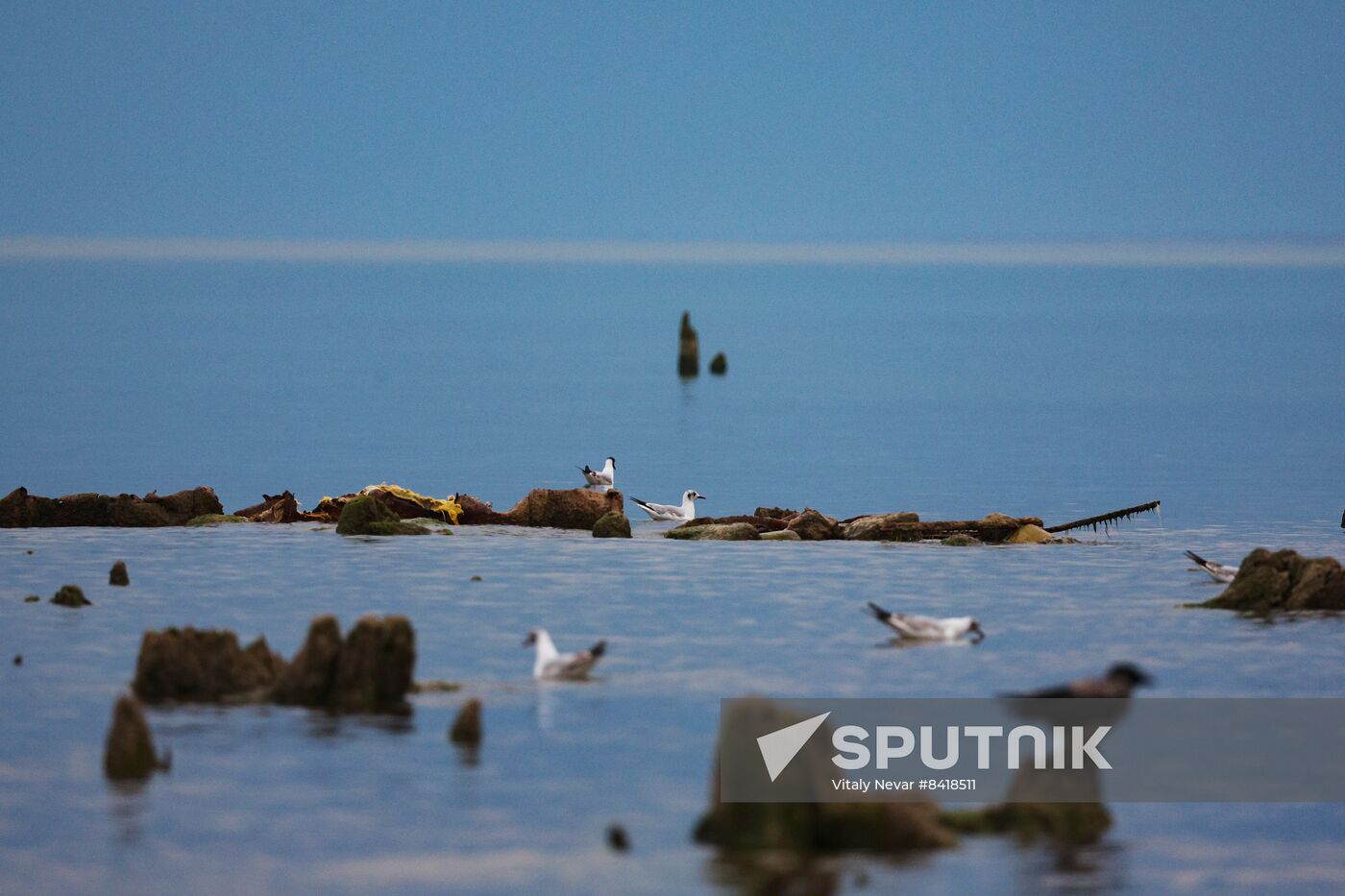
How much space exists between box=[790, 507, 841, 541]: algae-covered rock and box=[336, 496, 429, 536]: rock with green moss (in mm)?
7950

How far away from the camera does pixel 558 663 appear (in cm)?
2697

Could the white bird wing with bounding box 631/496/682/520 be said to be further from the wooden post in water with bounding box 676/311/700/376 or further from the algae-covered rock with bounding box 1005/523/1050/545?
the wooden post in water with bounding box 676/311/700/376

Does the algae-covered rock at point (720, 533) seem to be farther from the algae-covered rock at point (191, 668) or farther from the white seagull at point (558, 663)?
the algae-covered rock at point (191, 668)

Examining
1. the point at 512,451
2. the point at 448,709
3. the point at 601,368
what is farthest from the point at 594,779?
the point at 601,368

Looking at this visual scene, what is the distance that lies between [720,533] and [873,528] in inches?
129

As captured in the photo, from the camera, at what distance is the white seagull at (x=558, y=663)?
2688 centimetres

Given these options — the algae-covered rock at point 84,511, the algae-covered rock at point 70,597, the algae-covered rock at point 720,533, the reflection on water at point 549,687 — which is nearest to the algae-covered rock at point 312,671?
the reflection on water at point 549,687

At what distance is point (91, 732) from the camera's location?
2412cm

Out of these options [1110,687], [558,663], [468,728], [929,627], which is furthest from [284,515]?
[1110,687]

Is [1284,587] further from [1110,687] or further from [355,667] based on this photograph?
[355,667]

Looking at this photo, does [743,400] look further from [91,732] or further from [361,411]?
[91,732]

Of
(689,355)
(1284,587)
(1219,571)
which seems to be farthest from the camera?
(689,355)

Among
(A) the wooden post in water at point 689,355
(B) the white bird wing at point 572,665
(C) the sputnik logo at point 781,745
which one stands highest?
(A) the wooden post in water at point 689,355

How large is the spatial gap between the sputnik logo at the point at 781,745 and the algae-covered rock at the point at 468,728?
17.1 feet
